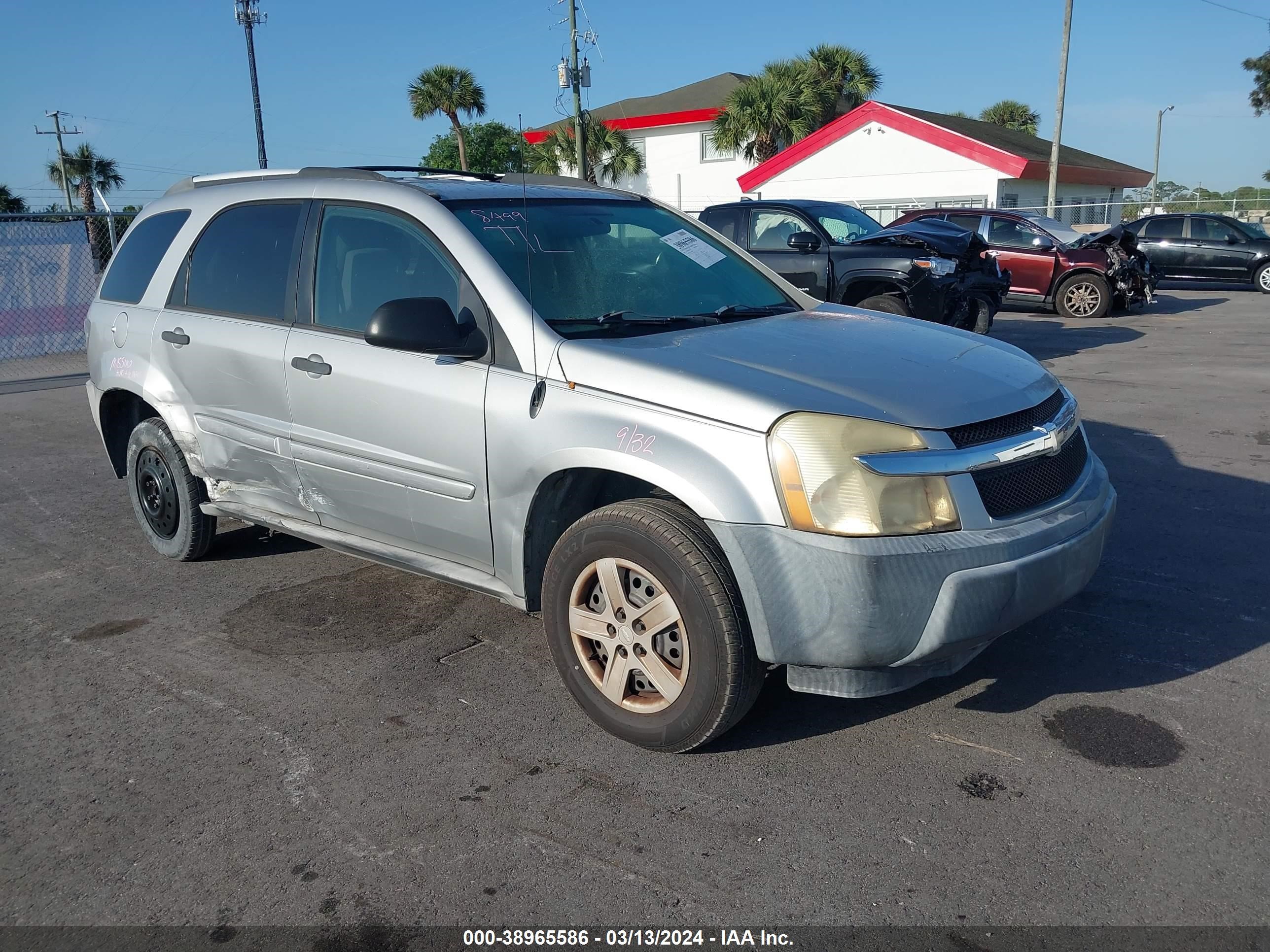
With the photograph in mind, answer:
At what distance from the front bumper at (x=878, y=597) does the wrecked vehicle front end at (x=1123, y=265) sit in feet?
49.4

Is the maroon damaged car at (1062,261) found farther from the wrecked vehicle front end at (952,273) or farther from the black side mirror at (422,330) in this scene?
the black side mirror at (422,330)

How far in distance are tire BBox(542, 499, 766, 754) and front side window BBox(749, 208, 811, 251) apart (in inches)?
347

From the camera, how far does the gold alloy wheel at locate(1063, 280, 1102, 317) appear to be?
54.3ft

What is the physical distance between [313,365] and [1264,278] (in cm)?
2208

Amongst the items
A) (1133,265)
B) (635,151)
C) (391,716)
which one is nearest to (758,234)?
(1133,265)

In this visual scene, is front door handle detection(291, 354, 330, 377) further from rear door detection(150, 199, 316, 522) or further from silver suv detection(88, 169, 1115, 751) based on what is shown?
rear door detection(150, 199, 316, 522)

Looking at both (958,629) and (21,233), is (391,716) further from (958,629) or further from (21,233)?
(21,233)

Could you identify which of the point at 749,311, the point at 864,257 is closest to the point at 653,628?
the point at 749,311

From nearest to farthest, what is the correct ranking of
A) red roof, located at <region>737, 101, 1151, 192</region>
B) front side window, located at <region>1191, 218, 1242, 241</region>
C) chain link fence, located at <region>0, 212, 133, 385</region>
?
chain link fence, located at <region>0, 212, 133, 385</region> < front side window, located at <region>1191, 218, 1242, 241</region> < red roof, located at <region>737, 101, 1151, 192</region>

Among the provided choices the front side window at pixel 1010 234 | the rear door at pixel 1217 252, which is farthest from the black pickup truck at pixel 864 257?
the rear door at pixel 1217 252

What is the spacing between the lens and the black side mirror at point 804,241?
1080cm

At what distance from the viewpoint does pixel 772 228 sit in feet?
38.7

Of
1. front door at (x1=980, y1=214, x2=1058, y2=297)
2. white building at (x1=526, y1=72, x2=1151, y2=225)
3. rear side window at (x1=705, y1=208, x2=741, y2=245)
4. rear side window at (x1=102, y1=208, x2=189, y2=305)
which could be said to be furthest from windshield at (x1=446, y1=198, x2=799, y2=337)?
white building at (x1=526, y1=72, x2=1151, y2=225)

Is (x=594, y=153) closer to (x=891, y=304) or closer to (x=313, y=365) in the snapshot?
(x=891, y=304)
